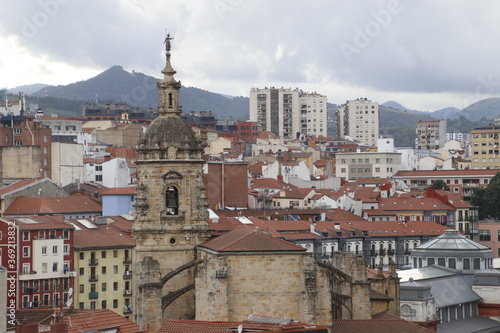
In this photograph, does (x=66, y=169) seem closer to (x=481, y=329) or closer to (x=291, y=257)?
(x=481, y=329)

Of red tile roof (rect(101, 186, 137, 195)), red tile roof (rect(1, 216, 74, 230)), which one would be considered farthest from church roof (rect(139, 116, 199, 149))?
red tile roof (rect(101, 186, 137, 195))

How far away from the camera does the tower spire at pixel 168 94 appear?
66375mm

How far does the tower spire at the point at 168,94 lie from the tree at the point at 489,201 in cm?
10203

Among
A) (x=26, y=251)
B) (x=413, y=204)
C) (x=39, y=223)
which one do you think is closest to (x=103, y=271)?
(x=39, y=223)

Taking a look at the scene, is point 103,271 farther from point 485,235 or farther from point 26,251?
point 485,235

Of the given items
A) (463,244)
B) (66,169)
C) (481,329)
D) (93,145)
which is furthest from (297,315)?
(93,145)

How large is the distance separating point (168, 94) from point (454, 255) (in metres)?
38.5

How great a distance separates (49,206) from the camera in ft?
390

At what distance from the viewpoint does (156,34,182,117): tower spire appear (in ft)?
218

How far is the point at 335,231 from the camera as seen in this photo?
417 ft

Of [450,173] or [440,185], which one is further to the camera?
[450,173]

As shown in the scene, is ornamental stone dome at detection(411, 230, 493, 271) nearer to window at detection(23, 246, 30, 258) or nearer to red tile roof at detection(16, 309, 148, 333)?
window at detection(23, 246, 30, 258)

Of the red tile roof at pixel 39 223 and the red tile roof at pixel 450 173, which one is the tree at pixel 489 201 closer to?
the red tile roof at pixel 450 173

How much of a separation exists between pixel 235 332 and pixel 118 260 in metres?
51.9
